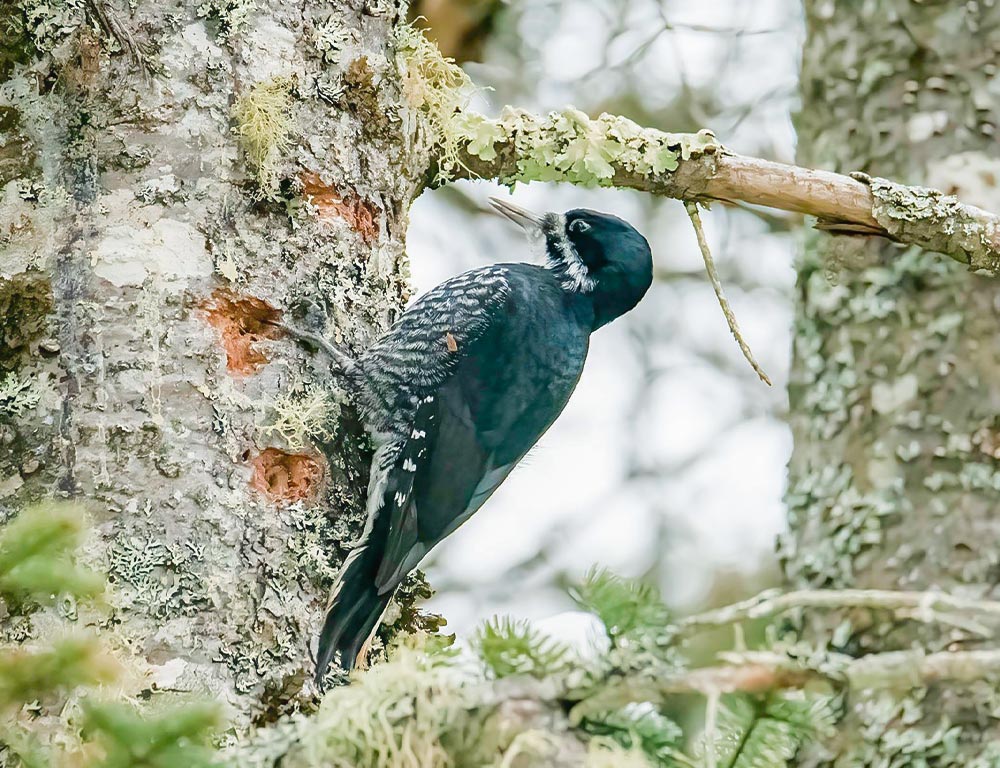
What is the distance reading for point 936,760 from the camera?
291 centimetres

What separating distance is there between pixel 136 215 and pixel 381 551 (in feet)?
2.18

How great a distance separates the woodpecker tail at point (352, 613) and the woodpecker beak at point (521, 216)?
45.7 inches

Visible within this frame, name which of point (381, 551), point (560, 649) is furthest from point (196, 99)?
point (560, 649)

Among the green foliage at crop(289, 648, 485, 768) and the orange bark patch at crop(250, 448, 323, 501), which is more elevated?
the orange bark patch at crop(250, 448, 323, 501)

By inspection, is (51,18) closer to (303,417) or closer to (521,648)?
(303,417)

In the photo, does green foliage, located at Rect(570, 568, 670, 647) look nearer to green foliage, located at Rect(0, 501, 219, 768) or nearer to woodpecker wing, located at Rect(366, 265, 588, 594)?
green foliage, located at Rect(0, 501, 219, 768)

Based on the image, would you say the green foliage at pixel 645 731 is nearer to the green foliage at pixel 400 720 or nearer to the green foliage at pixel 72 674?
the green foliage at pixel 400 720

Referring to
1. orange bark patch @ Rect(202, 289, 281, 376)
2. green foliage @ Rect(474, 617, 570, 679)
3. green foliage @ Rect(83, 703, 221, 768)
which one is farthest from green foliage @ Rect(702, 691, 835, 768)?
orange bark patch @ Rect(202, 289, 281, 376)

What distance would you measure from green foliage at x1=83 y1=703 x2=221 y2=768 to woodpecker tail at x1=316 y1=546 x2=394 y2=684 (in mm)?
859

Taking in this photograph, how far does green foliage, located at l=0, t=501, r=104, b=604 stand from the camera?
1045 millimetres

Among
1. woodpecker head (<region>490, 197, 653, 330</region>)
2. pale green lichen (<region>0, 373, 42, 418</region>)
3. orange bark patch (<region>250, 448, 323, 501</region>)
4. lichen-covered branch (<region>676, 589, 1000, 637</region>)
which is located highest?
woodpecker head (<region>490, 197, 653, 330</region>)

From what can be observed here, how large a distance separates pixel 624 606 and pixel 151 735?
0.41 m

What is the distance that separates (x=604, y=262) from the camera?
2879 millimetres

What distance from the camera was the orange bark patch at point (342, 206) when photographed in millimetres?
2170
